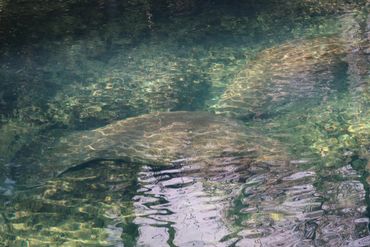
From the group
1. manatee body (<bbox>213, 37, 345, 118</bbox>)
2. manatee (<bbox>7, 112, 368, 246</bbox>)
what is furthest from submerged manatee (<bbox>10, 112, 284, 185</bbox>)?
manatee body (<bbox>213, 37, 345, 118</bbox>)

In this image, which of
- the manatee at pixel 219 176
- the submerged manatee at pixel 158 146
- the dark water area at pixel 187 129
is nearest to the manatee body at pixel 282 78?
the dark water area at pixel 187 129

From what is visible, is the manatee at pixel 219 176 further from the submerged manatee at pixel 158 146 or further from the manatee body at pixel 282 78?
the manatee body at pixel 282 78

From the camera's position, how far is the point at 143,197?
15.0ft

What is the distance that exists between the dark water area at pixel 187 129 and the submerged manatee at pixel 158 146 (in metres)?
0.02

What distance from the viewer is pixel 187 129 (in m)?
5.47

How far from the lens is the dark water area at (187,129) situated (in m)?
4.15

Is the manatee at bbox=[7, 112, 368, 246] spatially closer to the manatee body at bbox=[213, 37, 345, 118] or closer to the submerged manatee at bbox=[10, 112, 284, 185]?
the submerged manatee at bbox=[10, 112, 284, 185]

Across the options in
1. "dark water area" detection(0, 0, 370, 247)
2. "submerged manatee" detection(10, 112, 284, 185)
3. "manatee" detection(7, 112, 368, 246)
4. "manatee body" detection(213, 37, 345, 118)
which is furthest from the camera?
"manatee body" detection(213, 37, 345, 118)

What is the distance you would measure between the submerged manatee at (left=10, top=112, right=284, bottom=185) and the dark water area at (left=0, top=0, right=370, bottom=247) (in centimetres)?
2

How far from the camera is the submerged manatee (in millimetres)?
5013

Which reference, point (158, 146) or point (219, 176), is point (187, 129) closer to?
point (158, 146)

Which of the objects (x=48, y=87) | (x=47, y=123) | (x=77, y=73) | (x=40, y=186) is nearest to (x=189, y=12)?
(x=77, y=73)

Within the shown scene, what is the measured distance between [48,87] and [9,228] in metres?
3.69

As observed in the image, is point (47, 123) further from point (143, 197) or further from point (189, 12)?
point (189, 12)
